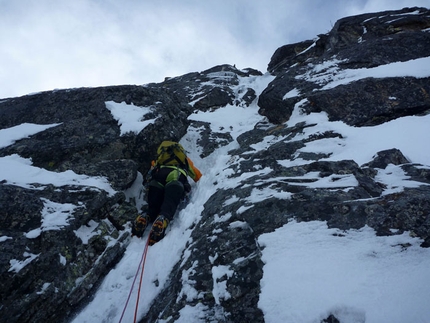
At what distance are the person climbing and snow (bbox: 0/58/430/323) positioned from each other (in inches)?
10.2

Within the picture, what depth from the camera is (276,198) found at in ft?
16.2

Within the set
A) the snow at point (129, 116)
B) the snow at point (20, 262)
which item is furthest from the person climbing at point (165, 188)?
the snow at point (20, 262)

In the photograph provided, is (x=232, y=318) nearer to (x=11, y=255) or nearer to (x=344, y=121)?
(x=11, y=255)

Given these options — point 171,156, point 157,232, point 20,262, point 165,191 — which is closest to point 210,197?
point 165,191

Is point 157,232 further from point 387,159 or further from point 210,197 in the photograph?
point 387,159

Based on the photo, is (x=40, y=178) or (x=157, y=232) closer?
(x=157, y=232)

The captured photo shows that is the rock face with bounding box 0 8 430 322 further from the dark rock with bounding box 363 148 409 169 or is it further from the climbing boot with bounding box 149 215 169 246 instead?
the climbing boot with bounding box 149 215 169 246

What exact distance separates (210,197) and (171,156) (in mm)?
1653

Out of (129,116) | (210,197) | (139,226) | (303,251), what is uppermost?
(129,116)

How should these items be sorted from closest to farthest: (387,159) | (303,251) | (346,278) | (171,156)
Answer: (346,278) < (303,251) < (387,159) < (171,156)

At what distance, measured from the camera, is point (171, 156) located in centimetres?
738

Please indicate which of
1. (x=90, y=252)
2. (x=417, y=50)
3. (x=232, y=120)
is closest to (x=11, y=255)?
(x=90, y=252)

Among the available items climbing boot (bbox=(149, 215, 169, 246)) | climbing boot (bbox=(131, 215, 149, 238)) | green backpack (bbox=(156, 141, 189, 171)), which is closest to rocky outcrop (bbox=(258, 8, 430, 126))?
green backpack (bbox=(156, 141, 189, 171))

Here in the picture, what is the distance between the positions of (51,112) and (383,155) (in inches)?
392
